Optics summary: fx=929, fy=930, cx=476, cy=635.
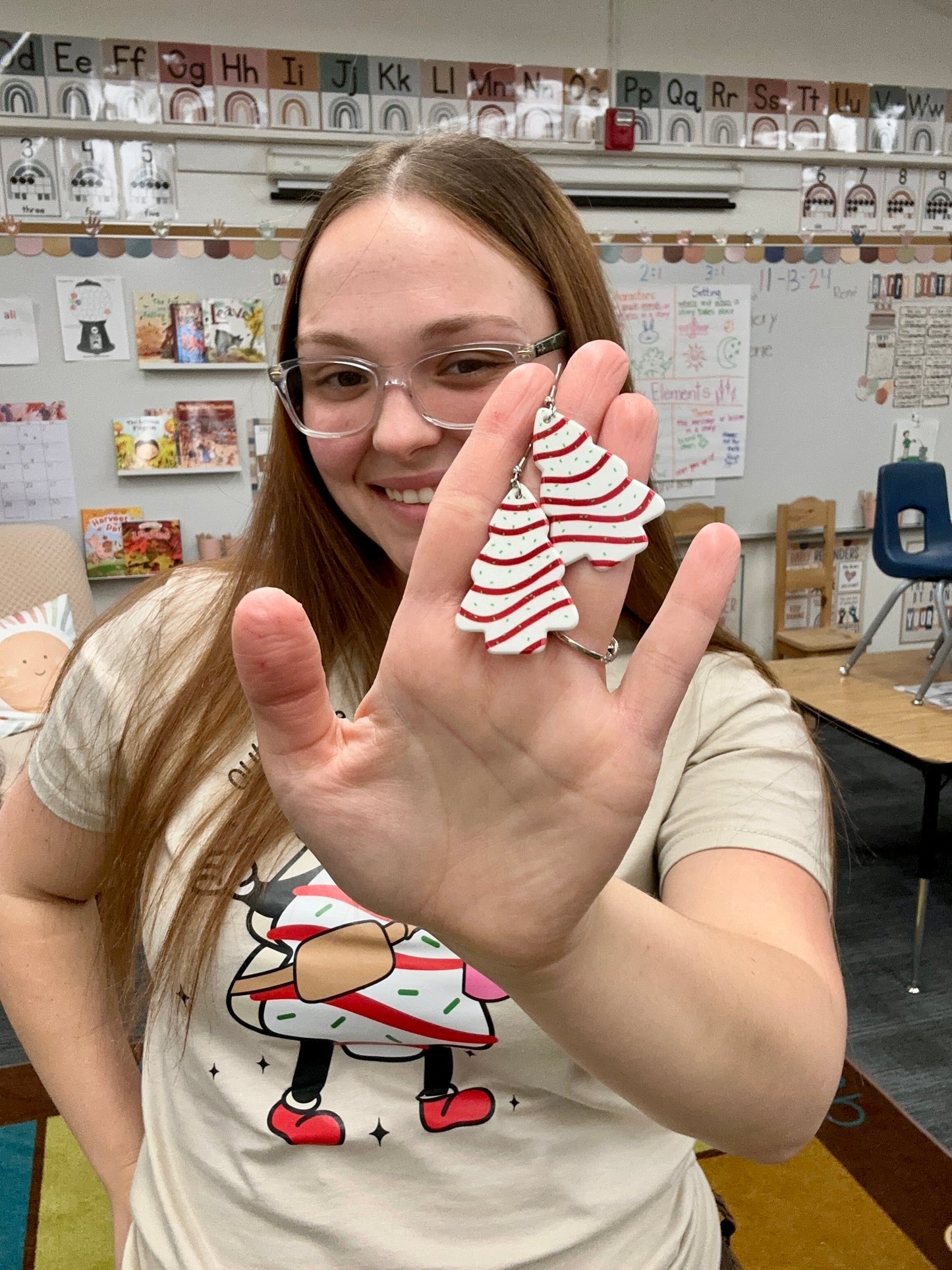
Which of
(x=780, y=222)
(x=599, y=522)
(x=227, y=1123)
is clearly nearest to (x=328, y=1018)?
(x=227, y=1123)

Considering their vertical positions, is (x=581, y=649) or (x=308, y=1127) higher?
(x=581, y=649)

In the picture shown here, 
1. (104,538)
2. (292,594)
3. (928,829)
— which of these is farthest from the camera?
(104,538)

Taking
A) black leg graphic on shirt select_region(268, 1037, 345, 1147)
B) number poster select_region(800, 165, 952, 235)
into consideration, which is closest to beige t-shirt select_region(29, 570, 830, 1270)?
black leg graphic on shirt select_region(268, 1037, 345, 1147)

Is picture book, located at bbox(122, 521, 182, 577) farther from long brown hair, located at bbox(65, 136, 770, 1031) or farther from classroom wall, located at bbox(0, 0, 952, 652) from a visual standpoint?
long brown hair, located at bbox(65, 136, 770, 1031)

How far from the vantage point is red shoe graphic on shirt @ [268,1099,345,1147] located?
690 millimetres

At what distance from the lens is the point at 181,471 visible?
129 inches

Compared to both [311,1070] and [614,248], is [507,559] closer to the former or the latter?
[311,1070]

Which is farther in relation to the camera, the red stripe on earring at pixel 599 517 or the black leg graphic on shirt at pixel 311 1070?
the black leg graphic on shirt at pixel 311 1070

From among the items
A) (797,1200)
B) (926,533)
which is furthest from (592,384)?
(926,533)

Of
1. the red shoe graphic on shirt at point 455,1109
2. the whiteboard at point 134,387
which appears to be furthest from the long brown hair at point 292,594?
the whiteboard at point 134,387

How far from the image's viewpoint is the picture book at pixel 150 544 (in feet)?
10.8

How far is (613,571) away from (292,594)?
0.44m

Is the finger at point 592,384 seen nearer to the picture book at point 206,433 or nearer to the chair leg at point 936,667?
the chair leg at point 936,667

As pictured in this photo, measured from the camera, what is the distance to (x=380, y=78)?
324 cm
